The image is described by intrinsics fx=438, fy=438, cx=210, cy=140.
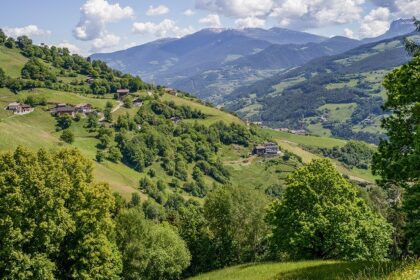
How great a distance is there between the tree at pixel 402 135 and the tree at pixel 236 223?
37.3m

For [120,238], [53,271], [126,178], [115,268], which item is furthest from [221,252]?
[126,178]

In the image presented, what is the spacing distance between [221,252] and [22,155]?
1557 inches

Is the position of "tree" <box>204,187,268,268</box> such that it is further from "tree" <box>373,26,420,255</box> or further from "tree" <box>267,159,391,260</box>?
"tree" <box>373,26,420,255</box>

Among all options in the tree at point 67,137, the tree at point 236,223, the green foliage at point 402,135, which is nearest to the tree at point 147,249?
the tree at point 236,223

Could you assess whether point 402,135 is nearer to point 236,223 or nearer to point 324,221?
point 324,221

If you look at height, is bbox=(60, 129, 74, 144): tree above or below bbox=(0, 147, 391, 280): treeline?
below

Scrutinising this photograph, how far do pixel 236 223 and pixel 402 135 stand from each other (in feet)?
137

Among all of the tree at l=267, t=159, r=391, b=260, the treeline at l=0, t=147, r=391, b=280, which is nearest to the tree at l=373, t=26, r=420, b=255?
the tree at l=267, t=159, r=391, b=260

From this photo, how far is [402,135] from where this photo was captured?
27188 millimetres

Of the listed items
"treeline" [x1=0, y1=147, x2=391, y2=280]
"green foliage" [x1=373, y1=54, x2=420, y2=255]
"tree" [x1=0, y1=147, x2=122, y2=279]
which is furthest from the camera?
"treeline" [x1=0, y1=147, x2=391, y2=280]

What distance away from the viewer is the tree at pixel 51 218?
125ft

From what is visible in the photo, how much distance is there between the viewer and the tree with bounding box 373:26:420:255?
25.4 metres

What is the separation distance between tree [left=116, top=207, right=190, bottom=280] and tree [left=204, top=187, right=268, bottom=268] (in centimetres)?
599

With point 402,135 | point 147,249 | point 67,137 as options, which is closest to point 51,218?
point 147,249
